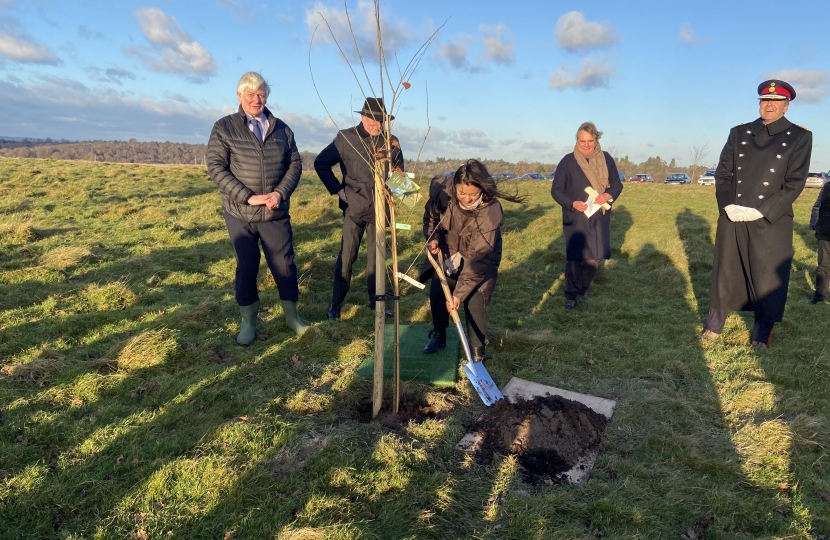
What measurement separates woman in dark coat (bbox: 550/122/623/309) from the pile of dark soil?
275cm

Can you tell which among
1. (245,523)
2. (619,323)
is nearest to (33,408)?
(245,523)

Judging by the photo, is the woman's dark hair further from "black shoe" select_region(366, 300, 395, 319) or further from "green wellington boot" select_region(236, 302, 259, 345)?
"green wellington boot" select_region(236, 302, 259, 345)

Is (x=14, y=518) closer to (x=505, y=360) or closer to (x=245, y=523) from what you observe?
(x=245, y=523)

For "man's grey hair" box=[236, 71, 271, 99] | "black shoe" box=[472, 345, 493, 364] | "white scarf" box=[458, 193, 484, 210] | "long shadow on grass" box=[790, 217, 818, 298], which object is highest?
"man's grey hair" box=[236, 71, 271, 99]

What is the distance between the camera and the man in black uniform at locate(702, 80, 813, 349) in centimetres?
440

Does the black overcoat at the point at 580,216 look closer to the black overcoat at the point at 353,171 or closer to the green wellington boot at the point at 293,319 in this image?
the black overcoat at the point at 353,171

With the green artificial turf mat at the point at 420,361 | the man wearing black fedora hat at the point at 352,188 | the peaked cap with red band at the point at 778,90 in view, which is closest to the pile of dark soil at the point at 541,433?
the green artificial turf mat at the point at 420,361

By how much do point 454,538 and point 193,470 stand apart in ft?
4.78

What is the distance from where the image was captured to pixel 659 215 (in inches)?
489

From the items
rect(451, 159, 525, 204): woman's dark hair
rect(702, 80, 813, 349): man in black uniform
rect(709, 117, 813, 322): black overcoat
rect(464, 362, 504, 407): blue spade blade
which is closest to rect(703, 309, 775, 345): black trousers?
rect(702, 80, 813, 349): man in black uniform

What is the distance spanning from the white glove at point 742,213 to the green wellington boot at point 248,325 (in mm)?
4501

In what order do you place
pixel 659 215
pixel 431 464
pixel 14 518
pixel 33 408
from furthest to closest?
pixel 659 215 < pixel 33 408 < pixel 431 464 < pixel 14 518

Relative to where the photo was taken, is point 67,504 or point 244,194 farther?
point 244,194

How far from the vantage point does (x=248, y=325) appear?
15.3 feet
